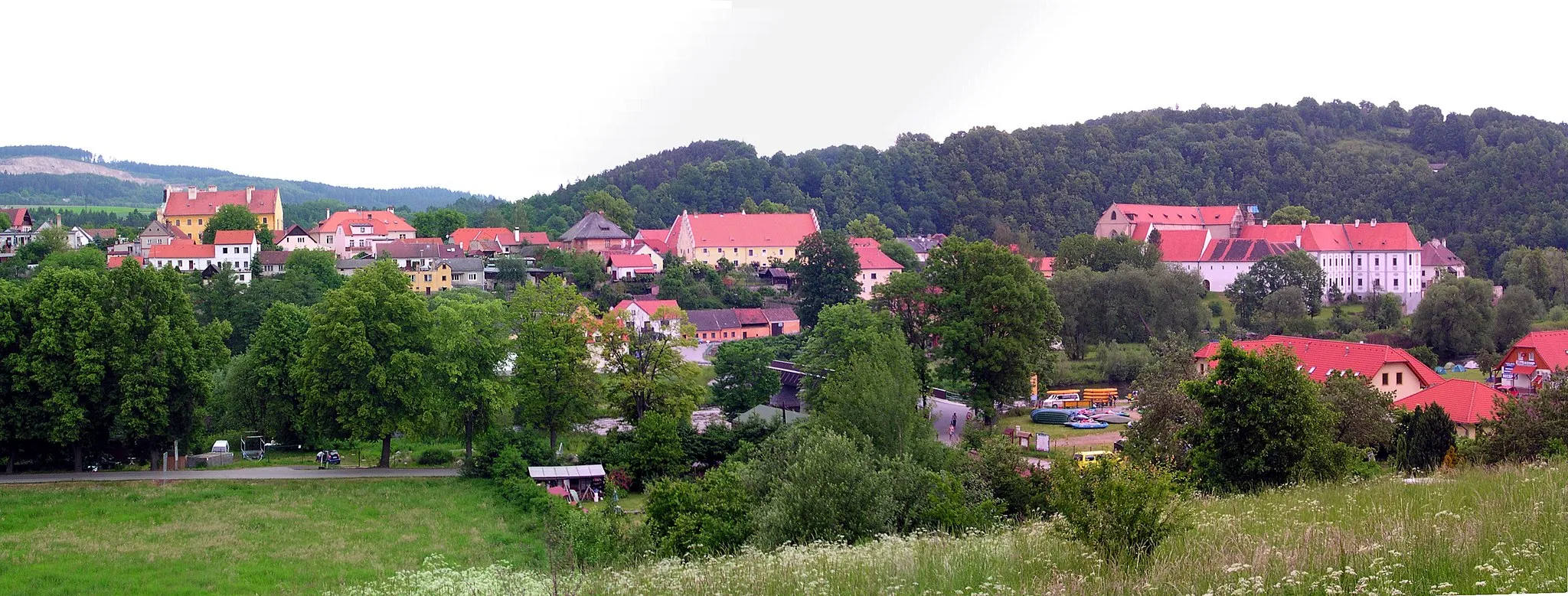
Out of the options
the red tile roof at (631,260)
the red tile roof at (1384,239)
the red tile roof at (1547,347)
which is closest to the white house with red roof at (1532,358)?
the red tile roof at (1547,347)

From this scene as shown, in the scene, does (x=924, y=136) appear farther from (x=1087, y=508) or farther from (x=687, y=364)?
(x=1087, y=508)

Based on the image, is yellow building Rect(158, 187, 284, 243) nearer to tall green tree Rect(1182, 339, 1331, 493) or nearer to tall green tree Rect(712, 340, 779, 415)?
tall green tree Rect(712, 340, 779, 415)

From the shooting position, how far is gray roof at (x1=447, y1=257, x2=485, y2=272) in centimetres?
5997

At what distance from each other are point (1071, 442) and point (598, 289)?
32461 mm

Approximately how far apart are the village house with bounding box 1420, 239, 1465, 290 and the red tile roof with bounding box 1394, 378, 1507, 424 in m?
46.3

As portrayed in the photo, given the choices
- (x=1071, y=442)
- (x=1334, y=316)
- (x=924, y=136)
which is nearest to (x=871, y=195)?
(x=924, y=136)

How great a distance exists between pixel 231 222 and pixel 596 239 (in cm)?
1929

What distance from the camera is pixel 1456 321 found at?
159ft

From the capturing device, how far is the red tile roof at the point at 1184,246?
232 feet

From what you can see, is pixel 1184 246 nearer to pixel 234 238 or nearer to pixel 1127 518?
pixel 234 238

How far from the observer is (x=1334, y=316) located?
58.2m

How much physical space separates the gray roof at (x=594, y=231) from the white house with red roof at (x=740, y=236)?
12.0 ft

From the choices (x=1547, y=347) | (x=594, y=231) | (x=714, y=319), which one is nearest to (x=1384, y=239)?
(x=1547, y=347)

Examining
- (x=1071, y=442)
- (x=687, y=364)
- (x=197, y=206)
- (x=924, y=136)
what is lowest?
(x=1071, y=442)
